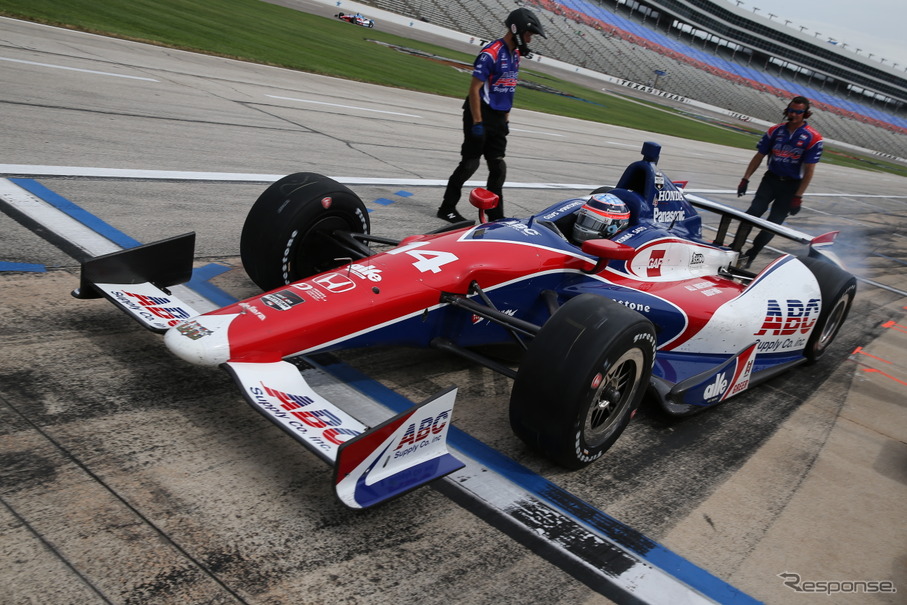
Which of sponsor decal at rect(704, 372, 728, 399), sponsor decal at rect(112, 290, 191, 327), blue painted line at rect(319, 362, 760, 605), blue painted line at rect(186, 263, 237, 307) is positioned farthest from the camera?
blue painted line at rect(186, 263, 237, 307)

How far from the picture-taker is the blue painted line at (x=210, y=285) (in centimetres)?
498

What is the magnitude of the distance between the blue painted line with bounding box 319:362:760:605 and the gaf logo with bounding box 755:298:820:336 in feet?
8.72

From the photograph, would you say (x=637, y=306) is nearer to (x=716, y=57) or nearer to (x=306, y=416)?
(x=306, y=416)

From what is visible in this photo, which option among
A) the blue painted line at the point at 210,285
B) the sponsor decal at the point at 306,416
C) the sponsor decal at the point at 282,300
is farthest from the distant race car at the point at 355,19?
the sponsor decal at the point at 306,416

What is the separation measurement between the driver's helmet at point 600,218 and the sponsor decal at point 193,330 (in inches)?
112

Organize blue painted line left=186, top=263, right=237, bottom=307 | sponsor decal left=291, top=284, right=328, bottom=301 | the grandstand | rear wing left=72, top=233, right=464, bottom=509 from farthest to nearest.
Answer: the grandstand
blue painted line left=186, top=263, right=237, bottom=307
sponsor decal left=291, top=284, right=328, bottom=301
rear wing left=72, top=233, right=464, bottom=509

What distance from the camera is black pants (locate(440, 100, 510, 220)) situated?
8359mm

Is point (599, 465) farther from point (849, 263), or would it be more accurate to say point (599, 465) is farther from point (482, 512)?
point (849, 263)

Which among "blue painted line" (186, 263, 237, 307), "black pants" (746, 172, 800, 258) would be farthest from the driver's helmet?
"black pants" (746, 172, 800, 258)

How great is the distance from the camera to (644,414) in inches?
192

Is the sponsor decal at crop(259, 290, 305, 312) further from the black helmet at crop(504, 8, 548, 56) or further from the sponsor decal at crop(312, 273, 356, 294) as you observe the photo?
the black helmet at crop(504, 8, 548, 56)

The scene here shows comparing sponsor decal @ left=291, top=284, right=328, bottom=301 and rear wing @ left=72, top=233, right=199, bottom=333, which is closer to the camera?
rear wing @ left=72, top=233, right=199, bottom=333

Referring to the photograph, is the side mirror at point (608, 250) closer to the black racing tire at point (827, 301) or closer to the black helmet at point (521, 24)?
the black racing tire at point (827, 301)

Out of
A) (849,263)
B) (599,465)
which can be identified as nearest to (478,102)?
(599,465)
